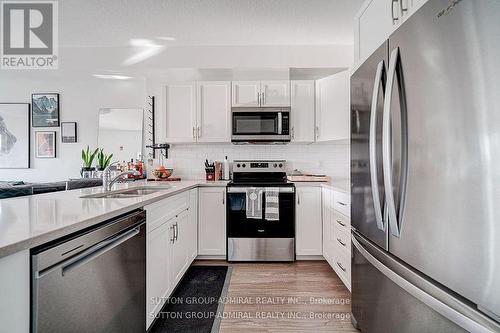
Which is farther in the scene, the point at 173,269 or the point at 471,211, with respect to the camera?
the point at 173,269

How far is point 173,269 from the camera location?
211 cm

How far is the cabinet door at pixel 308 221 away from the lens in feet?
9.96

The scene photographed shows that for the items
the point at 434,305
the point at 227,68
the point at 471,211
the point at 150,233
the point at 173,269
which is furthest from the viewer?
the point at 227,68

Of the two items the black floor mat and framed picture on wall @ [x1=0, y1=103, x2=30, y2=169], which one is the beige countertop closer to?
the black floor mat

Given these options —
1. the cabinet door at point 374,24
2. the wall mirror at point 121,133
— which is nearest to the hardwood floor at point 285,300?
the cabinet door at point 374,24

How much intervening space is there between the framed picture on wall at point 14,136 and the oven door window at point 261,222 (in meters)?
3.23

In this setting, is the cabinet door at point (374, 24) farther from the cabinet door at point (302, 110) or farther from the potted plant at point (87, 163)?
the potted plant at point (87, 163)

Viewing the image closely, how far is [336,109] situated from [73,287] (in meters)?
2.88

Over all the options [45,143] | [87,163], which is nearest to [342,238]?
[87,163]

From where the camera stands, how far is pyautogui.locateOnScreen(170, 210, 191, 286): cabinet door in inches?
84.5

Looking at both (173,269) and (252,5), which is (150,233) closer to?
(173,269)

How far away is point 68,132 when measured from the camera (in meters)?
3.82

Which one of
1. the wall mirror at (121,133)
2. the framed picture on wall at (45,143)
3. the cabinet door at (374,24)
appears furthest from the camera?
the framed picture on wall at (45,143)

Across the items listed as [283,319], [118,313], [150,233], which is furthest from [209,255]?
[118,313]
